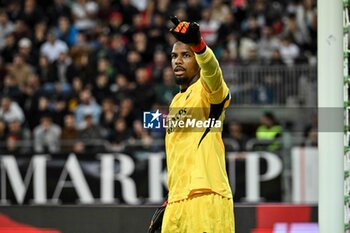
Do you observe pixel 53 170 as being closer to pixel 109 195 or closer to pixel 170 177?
pixel 109 195

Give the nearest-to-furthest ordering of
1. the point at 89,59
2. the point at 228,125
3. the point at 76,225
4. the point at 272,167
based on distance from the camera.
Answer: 1. the point at 76,225
2. the point at 272,167
3. the point at 228,125
4. the point at 89,59

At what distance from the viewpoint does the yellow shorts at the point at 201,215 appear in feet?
19.9

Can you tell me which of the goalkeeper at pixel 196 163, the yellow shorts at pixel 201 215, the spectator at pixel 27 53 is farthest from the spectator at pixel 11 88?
the yellow shorts at pixel 201 215

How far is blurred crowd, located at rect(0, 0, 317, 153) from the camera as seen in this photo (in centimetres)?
1486

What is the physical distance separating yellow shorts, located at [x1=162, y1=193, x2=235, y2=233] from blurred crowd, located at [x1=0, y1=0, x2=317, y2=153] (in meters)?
7.60

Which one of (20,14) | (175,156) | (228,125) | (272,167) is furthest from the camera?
(20,14)

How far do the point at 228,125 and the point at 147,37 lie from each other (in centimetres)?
273

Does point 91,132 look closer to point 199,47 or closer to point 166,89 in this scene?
point 166,89

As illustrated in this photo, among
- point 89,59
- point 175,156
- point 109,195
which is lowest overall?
point 109,195

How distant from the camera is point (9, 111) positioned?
15391mm

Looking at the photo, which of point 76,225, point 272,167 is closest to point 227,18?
point 272,167

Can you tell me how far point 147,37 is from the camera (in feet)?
53.6

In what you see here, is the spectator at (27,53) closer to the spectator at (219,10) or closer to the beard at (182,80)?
the spectator at (219,10)

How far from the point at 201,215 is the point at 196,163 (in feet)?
1.14
